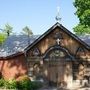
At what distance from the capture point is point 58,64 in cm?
3375

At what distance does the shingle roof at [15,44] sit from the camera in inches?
1399

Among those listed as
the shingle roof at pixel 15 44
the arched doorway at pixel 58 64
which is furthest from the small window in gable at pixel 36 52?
the shingle roof at pixel 15 44

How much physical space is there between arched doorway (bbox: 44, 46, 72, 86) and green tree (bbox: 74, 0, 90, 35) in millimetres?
22427

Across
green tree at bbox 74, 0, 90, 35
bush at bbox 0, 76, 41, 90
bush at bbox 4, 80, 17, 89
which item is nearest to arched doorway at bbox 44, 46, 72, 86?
bush at bbox 0, 76, 41, 90

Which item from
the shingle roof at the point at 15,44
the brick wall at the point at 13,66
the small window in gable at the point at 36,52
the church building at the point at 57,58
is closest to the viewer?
the church building at the point at 57,58

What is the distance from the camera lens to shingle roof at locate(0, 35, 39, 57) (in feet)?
117

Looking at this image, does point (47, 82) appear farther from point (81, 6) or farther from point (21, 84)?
point (81, 6)

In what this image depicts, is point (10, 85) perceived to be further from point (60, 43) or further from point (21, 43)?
point (21, 43)

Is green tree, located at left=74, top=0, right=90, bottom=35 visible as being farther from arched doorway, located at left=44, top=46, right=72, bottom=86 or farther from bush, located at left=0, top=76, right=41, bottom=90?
bush, located at left=0, top=76, right=41, bottom=90

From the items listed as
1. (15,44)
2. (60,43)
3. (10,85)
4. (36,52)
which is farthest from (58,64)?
(15,44)

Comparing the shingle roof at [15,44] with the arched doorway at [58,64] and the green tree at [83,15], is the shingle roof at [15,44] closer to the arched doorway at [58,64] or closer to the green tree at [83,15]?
the arched doorway at [58,64]

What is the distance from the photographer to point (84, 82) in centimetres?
3378

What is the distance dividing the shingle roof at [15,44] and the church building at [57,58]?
1.53 meters

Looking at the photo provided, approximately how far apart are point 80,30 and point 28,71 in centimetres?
2624
